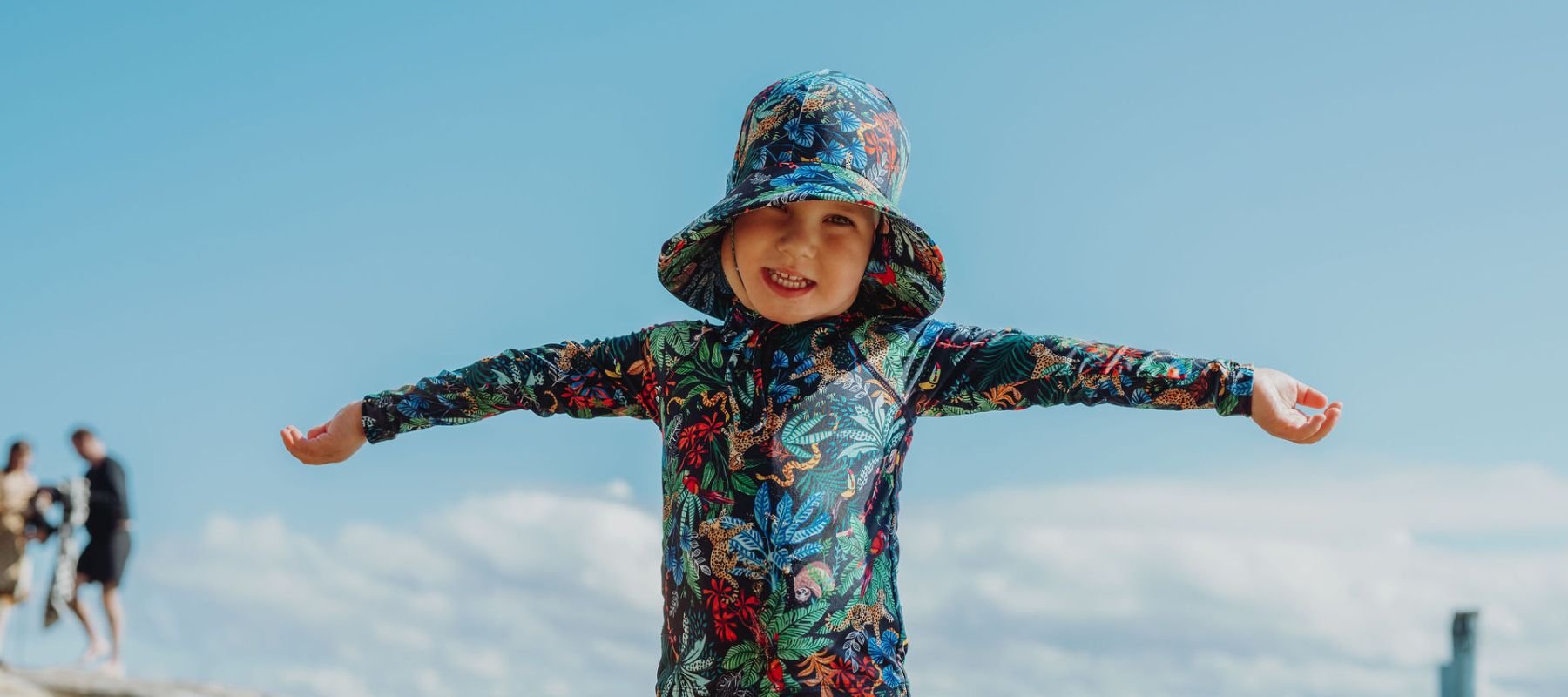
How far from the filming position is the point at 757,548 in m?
2.84

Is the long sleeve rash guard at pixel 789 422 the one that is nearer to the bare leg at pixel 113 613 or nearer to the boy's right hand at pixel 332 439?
the boy's right hand at pixel 332 439

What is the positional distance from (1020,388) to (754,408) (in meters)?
0.60

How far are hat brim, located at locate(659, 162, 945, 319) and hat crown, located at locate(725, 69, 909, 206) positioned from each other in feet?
0.11

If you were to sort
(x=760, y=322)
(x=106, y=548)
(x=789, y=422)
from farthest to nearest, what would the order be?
1. (x=106, y=548)
2. (x=760, y=322)
3. (x=789, y=422)

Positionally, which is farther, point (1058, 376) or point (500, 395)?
point (500, 395)

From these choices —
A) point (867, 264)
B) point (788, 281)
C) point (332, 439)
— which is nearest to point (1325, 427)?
point (867, 264)

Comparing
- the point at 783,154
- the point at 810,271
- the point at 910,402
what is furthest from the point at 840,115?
the point at 910,402

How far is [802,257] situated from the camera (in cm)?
297

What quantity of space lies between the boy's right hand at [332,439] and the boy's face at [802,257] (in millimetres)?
981

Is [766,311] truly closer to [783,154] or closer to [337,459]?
[783,154]

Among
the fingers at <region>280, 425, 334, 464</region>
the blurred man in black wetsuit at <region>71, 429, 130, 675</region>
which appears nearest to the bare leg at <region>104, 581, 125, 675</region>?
the blurred man in black wetsuit at <region>71, 429, 130, 675</region>

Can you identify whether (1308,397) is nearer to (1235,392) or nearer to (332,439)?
(1235,392)

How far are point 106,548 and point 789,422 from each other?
23.1ft

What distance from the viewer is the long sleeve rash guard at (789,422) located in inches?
110
